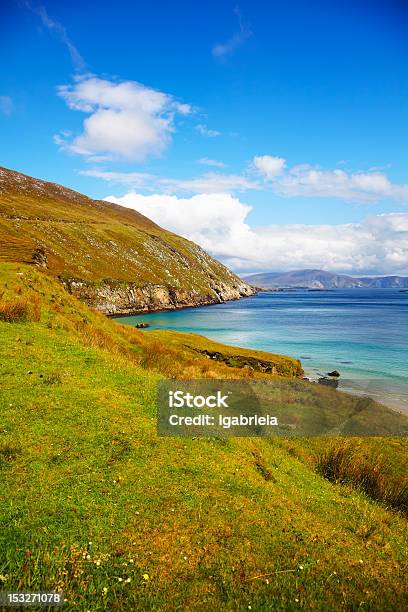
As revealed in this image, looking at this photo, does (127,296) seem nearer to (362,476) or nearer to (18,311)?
(18,311)

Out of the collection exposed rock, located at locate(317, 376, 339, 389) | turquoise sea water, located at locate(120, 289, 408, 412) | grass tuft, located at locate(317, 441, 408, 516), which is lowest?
exposed rock, located at locate(317, 376, 339, 389)

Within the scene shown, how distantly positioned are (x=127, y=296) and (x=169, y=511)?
4863 inches

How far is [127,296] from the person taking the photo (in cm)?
12912

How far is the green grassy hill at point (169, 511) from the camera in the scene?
282 inches

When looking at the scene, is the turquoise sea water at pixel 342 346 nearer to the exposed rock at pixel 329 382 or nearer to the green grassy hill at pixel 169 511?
the exposed rock at pixel 329 382

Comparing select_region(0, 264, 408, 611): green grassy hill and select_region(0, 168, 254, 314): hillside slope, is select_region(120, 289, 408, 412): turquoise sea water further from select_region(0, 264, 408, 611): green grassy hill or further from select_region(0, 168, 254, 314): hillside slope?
select_region(0, 168, 254, 314): hillside slope

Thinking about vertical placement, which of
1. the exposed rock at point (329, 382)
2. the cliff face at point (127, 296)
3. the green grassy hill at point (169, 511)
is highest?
the cliff face at point (127, 296)

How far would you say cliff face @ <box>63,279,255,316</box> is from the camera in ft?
370

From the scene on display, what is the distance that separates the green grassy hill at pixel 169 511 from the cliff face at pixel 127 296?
9896 centimetres

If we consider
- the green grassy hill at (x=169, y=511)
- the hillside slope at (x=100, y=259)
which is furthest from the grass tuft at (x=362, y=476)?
the hillside slope at (x=100, y=259)

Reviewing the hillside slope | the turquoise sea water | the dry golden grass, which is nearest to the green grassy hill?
the dry golden grass

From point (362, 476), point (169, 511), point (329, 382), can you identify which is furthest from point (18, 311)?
point (329, 382)

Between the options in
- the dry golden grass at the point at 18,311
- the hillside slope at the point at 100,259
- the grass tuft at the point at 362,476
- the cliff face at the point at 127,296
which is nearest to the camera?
the grass tuft at the point at 362,476

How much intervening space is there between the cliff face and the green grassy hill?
98962 millimetres
